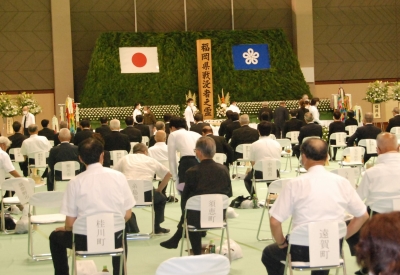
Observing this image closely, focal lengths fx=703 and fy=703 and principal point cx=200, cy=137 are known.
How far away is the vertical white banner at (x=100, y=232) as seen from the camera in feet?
17.4

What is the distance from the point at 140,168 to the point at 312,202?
12.7 feet

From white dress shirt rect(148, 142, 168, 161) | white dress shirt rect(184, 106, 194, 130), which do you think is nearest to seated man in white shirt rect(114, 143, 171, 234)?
white dress shirt rect(148, 142, 168, 161)

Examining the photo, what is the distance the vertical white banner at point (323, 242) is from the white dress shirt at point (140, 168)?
3.76 metres

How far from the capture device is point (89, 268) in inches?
231

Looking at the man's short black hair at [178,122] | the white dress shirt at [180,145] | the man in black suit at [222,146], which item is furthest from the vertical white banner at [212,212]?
the man in black suit at [222,146]

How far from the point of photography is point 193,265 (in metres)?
3.89

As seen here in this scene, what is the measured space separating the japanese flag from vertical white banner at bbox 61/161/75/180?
48.8ft

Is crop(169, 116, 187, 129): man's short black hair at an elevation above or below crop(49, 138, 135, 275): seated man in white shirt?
above

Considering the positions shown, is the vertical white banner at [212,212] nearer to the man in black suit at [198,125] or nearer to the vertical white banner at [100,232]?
the vertical white banner at [100,232]

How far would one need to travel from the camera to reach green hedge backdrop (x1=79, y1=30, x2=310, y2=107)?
2453 cm

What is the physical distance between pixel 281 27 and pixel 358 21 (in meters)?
3.07

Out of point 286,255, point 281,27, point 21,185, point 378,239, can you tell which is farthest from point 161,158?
point 281,27

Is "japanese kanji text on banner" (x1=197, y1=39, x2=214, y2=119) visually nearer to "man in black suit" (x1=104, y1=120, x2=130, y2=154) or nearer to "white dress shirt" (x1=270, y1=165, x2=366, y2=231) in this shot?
"man in black suit" (x1=104, y1=120, x2=130, y2=154)

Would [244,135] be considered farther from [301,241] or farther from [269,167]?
[301,241]
